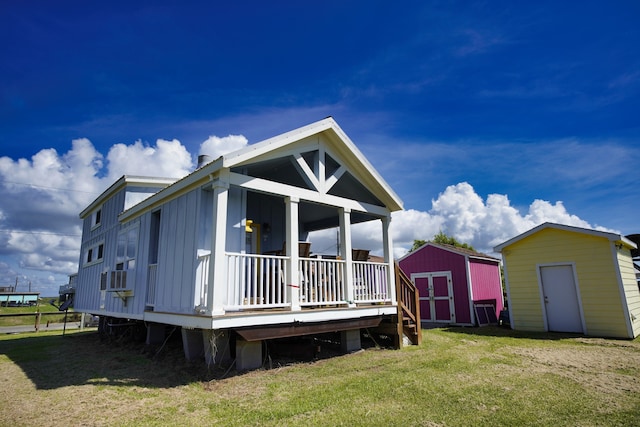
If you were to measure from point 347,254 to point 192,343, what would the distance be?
3702 millimetres

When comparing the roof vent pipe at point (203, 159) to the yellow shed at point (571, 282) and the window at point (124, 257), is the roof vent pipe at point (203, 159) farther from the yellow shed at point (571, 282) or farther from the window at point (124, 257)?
the yellow shed at point (571, 282)

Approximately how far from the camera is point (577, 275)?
35.8 ft

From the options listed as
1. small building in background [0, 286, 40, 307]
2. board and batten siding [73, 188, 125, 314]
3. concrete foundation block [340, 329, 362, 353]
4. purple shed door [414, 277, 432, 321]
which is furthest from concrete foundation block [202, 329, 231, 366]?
small building in background [0, 286, 40, 307]

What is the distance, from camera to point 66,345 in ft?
35.7

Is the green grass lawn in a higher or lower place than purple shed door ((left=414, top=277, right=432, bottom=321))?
lower

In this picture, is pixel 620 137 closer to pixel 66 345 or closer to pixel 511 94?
pixel 511 94

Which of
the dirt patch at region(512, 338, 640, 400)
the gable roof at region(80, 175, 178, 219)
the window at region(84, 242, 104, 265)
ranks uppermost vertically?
the gable roof at region(80, 175, 178, 219)

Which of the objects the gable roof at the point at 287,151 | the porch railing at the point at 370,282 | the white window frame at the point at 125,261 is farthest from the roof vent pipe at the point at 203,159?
the porch railing at the point at 370,282

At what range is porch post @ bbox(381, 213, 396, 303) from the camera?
28.6 ft

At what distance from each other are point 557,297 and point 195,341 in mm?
11143

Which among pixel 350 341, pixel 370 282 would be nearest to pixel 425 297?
pixel 370 282

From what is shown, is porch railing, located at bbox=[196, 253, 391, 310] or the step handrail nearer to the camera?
porch railing, located at bbox=[196, 253, 391, 310]

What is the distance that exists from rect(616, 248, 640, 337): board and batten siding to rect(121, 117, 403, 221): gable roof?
734cm

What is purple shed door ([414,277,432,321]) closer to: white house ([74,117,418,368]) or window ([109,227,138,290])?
white house ([74,117,418,368])
